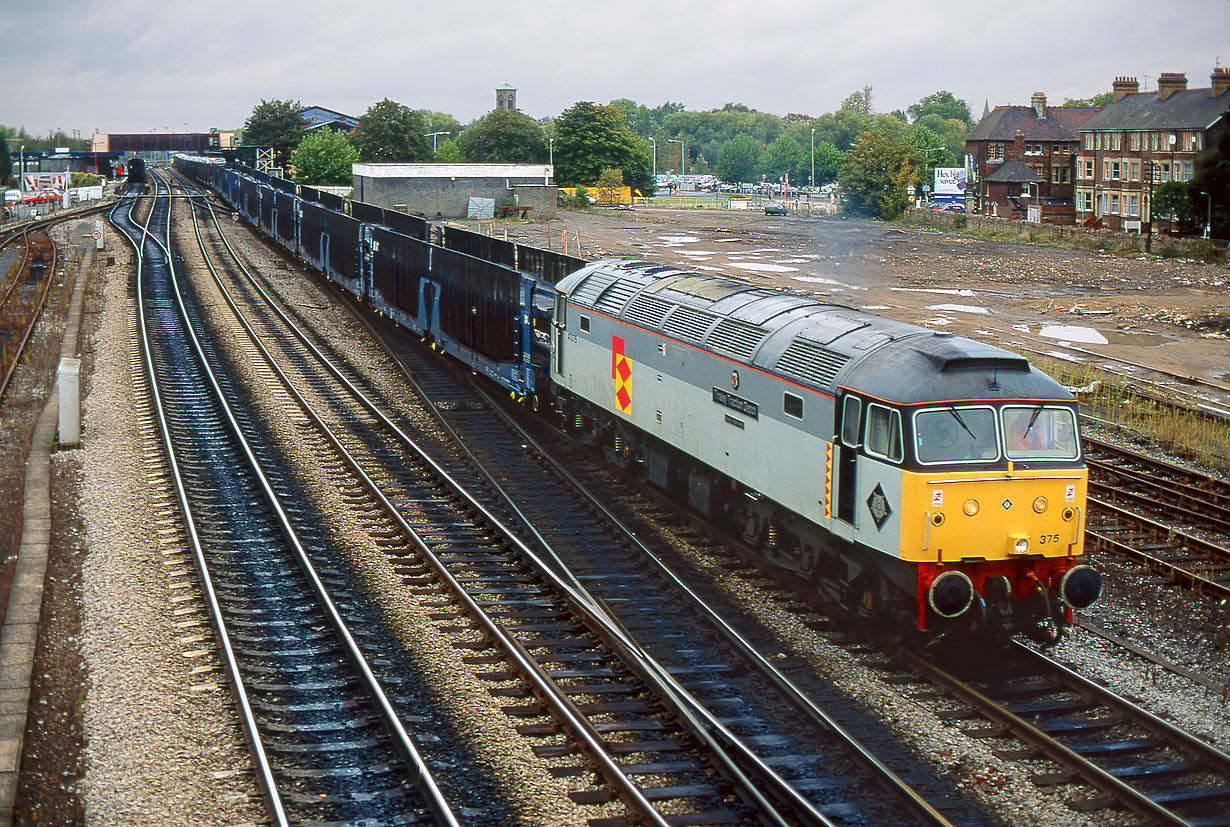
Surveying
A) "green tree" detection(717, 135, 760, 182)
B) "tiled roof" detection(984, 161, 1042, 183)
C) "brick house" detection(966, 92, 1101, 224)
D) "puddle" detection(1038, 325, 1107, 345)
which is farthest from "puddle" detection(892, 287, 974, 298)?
"green tree" detection(717, 135, 760, 182)

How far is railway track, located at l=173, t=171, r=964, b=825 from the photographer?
412 inches

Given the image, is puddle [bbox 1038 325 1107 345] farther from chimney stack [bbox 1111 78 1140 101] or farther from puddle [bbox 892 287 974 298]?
chimney stack [bbox 1111 78 1140 101]

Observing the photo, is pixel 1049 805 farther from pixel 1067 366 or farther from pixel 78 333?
pixel 78 333

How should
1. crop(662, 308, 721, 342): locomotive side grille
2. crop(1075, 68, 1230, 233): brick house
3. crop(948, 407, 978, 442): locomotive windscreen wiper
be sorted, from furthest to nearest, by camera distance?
crop(1075, 68, 1230, 233): brick house, crop(662, 308, 721, 342): locomotive side grille, crop(948, 407, 978, 442): locomotive windscreen wiper

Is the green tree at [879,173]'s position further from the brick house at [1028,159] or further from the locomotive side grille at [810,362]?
the locomotive side grille at [810,362]

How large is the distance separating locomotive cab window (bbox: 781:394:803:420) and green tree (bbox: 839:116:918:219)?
7366 centimetres

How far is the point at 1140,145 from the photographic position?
85.0m

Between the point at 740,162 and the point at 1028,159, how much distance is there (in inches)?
2962

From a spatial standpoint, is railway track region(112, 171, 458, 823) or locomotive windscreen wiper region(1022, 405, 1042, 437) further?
locomotive windscreen wiper region(1022, 405, 1042, 437)

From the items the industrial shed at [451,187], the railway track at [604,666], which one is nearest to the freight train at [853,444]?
the railway track at [604,666]

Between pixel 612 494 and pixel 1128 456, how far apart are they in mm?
9673

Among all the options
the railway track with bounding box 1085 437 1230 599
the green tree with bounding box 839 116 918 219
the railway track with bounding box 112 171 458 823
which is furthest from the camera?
the green tree with bounding box 839 116 918 219

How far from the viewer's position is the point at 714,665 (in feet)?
44.0

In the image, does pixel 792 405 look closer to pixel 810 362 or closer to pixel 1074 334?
pixel 810 362
